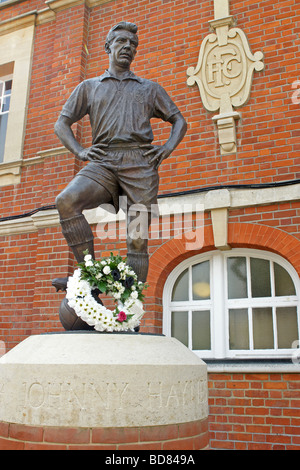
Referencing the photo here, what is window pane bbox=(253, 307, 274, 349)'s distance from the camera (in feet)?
16.6

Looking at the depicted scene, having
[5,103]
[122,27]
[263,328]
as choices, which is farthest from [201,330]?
[5,103]

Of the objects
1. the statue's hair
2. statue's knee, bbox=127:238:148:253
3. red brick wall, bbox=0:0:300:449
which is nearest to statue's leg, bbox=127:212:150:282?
statue's knee, bbox=127:238:148:253

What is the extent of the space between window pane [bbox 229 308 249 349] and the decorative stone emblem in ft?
6.65

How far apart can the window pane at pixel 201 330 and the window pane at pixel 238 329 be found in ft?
0.95

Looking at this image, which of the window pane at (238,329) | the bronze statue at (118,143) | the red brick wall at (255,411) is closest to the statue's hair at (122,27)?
the bronze statue at (118,143)

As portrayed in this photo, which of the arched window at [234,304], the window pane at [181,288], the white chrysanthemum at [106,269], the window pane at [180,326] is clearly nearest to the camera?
the white chrysanthemum at [106,269]

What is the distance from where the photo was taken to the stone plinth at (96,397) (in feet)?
7.00

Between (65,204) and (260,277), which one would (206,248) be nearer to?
(260,277)

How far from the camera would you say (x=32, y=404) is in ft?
7.22

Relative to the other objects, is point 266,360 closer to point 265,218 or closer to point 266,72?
point 265,218

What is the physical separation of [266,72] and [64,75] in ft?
10.4

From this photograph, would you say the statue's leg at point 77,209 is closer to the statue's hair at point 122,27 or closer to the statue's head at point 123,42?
the statue's head at point 123,42

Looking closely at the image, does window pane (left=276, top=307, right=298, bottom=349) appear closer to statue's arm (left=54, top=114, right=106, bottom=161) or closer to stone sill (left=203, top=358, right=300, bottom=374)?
stone sill (left=203, top=358, right=300, bottom=374)

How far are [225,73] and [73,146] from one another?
346 cm
